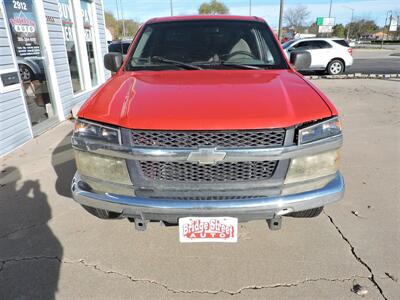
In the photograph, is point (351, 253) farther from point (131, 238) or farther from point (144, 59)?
point (144, 59)

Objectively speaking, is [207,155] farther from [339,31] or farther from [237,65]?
[339,31]

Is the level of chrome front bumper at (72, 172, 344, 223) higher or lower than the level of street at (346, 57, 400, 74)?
higher

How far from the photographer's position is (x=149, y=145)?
7.03 ft

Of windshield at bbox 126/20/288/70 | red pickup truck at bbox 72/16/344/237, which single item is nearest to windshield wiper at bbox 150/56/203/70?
windshield at bbox 126/20/288/70

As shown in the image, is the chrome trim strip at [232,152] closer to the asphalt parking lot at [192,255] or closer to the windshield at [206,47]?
the asphalt parking lot at [192,255]

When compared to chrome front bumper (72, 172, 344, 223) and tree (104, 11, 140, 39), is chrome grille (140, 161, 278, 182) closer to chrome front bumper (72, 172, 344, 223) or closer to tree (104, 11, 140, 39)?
chrome front bumper (72, 172, 344, 223)

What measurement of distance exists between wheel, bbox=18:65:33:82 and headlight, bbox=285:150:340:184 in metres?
5.31

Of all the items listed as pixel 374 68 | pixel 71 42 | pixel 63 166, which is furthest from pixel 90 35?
pixel 374 68

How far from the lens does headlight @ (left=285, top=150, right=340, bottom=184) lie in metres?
2.18

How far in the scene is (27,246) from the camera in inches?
112

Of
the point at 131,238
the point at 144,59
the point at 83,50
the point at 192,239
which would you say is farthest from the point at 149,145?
the point at 83,50

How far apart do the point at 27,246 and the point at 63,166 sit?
1.79 meters

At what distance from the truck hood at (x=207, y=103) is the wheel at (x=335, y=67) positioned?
13390mm

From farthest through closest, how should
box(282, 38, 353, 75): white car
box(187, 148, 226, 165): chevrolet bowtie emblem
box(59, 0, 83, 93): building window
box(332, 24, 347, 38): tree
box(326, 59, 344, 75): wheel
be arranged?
box(332, 24, 347, 38): tree → box(326, 59, 344, 75): wheel → box(282, 38, 353, 75): white car → box(59, 0, 83, 93): building window → box(187, 148, 226, 165): chevrolet bowtie emblem
